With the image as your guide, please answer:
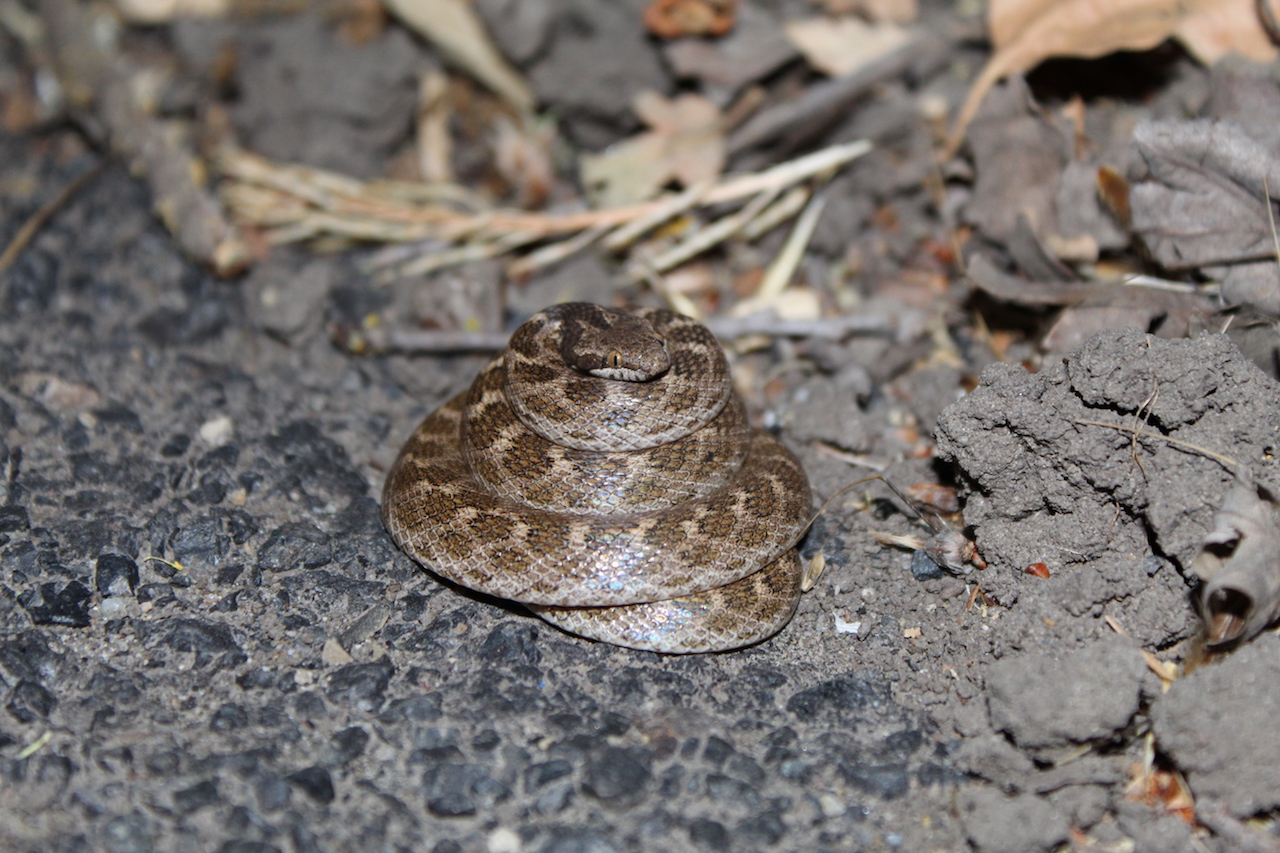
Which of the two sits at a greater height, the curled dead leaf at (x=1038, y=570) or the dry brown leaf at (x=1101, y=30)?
the dry brown leaf at (x=1101, y=30)

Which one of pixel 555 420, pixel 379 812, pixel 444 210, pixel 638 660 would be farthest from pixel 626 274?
pixel 379 812

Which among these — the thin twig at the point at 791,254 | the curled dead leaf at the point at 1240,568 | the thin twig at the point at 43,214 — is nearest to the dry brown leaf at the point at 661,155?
the thin twig at the point at 791,254

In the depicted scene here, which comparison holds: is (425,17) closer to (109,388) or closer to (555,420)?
(109,388)

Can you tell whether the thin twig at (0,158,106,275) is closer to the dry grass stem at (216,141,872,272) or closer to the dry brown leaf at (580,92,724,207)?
the dry grass stem at (216,141,872,272)

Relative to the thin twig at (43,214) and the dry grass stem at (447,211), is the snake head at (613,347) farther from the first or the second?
the thin twig at (43,214)

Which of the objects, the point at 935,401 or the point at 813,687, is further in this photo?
the point at 935,401

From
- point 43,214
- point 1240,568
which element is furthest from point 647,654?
point 43,214
